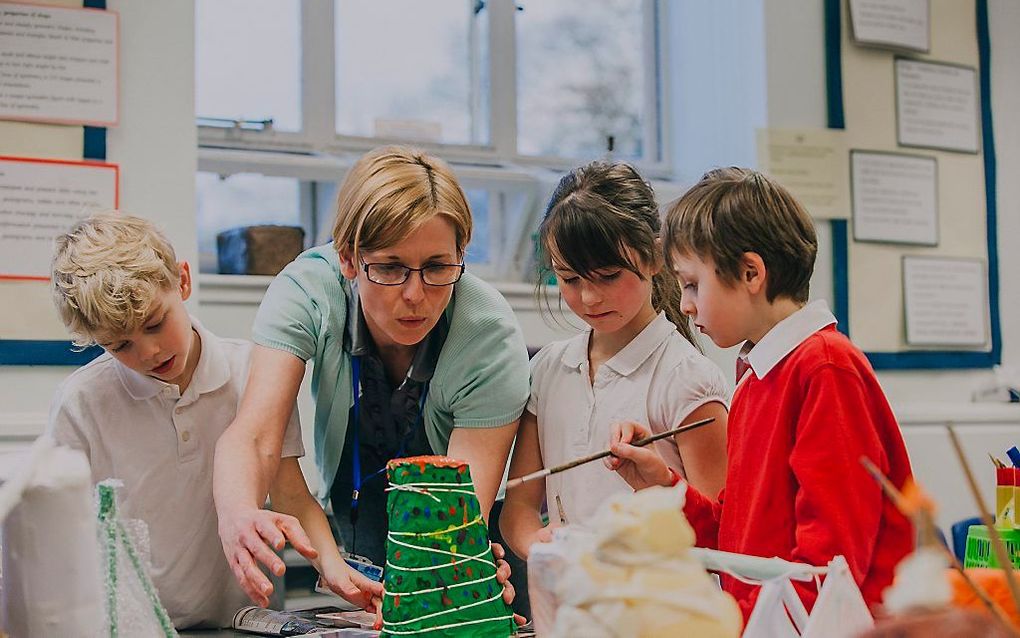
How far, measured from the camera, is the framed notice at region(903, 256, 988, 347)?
2854 millimetres

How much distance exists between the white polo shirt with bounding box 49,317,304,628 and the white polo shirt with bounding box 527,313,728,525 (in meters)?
0.36

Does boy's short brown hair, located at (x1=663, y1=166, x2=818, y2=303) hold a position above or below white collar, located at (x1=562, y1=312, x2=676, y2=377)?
above

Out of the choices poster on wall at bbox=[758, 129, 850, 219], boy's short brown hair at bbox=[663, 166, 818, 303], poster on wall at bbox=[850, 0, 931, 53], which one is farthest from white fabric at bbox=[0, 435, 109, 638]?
poster on wall at bbox=[850, 0, 931, 53]

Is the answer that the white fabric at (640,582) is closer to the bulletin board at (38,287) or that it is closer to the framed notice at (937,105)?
the bulletin board at (38,287)

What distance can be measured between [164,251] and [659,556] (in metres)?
1.05

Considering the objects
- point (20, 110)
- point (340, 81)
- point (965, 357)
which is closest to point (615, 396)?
point (20, 110)

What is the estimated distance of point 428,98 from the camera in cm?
283

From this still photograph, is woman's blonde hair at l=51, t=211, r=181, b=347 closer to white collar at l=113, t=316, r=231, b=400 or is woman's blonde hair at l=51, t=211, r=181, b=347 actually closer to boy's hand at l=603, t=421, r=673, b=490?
white collar at l=113, t=316, r=231, b=400

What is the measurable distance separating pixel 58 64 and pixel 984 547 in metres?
1.81

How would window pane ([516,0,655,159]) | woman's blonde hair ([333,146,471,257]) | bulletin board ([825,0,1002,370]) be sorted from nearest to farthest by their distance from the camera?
woman's blonde hair ([333,146,471,257])
bulletin board ([825,0,1002,370])
window pane ([516,0,655,159])

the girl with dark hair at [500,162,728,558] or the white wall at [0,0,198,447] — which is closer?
the girl with dark hair at [500,162,728,558]

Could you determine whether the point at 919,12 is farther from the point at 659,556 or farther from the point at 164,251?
the point at 659,556

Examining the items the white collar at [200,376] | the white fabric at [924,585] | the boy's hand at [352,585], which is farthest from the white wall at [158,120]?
the white fabric at [924,585]

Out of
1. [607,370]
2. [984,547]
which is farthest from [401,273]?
[984,547]
